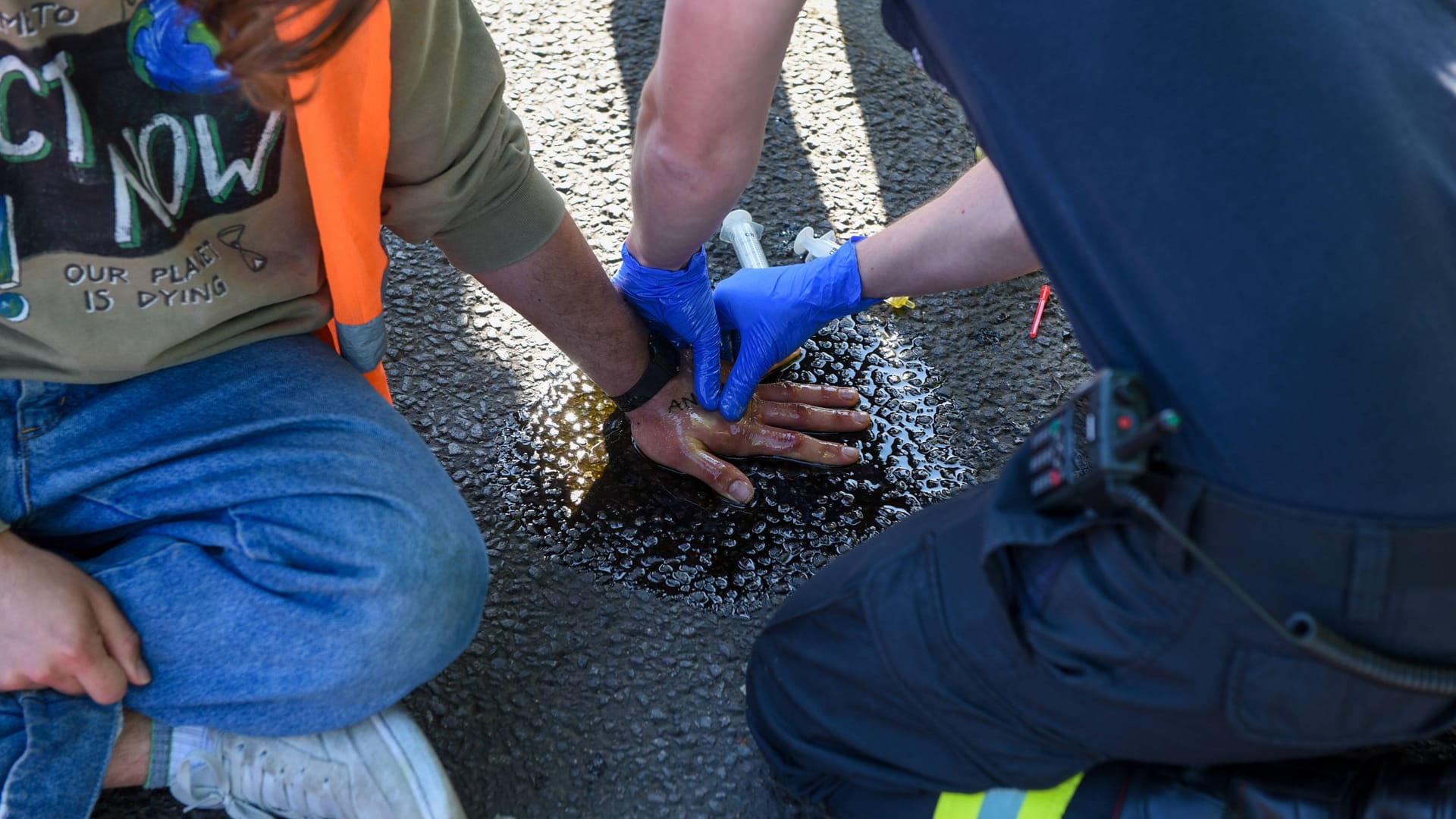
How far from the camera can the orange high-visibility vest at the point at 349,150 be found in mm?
1065

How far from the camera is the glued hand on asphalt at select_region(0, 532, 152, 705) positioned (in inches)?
41.0

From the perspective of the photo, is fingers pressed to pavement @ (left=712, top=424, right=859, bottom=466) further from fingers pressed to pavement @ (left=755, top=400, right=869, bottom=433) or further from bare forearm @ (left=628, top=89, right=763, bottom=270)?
bare forearm @ (left=628, top=89, right=763, bottom=270)

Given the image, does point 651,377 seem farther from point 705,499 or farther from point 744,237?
point 744,237

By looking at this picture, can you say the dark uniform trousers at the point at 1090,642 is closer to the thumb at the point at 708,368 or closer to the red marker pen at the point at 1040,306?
the thumb at the point at 708,368

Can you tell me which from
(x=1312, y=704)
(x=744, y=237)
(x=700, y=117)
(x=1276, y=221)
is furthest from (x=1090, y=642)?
(x=744, y=237)

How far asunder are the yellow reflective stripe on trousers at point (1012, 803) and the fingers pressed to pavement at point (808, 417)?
72 cm

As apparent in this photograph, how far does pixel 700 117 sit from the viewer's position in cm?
128

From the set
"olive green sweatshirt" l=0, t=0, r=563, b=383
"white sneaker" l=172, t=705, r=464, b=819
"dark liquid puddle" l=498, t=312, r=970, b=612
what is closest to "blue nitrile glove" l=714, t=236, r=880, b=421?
"dark liquid puddle" l=498, t=312, r=970, b=612

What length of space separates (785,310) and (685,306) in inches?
6.7

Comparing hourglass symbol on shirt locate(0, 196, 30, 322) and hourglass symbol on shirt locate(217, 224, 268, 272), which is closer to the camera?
hourglass symbol on shirt locate(0, 196, 30, 322)

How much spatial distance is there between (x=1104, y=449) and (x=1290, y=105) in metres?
0.30

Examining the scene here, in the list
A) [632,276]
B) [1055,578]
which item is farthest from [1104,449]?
[632,276]

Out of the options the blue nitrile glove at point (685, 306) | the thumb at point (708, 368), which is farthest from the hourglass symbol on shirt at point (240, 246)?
the thumb at point (708, 368)

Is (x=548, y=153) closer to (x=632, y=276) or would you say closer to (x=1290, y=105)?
(x=632, y=276)
